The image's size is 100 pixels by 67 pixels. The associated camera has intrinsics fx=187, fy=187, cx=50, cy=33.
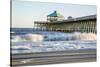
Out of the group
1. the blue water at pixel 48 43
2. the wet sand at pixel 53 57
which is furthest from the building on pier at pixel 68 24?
the wet sand at pixel 53 57

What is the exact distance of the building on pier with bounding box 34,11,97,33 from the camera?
2.48 m

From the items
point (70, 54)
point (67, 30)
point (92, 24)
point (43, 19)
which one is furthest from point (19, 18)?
point (92, 24)

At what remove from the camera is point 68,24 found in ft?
8.41

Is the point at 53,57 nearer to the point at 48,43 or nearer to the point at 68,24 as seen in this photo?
the point at 48,43

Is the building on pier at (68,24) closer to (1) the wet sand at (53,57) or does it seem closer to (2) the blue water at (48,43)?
(2) the blue water at (48,43)

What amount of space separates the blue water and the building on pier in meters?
0.07

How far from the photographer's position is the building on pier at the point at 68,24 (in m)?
2.48

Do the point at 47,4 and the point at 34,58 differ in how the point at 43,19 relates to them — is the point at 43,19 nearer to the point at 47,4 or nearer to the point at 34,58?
the point at 47,4

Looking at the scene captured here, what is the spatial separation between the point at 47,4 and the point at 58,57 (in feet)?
2.39

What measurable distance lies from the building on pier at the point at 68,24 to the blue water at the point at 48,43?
7cm

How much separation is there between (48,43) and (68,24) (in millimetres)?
382

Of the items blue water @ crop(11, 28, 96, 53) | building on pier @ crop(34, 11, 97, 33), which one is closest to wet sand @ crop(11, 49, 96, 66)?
blue water @ crop(11, 28, 96, 53)

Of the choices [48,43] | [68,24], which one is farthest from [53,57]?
[68,24]

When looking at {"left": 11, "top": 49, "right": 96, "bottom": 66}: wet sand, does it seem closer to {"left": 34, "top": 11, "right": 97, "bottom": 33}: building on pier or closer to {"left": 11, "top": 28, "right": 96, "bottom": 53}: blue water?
{"left": 11, "top": 28, "right": 96, "bottom": 53}: blue water
